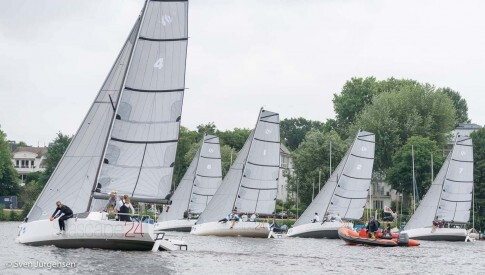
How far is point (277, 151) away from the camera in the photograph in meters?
77.0

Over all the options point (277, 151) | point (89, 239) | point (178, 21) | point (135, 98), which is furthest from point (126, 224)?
point (277, 151)

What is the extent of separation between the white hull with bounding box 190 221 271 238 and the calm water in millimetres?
15226

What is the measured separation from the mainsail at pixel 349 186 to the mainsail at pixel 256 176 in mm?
5046

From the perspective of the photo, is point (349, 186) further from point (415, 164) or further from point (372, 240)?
point (415, 164)

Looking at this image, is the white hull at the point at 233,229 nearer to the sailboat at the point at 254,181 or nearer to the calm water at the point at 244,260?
the sailboat at the point at 254,181

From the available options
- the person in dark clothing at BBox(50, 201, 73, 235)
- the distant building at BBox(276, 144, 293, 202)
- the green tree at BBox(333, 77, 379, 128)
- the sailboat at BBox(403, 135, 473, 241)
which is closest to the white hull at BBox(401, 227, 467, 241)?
the sailboat at BBox(403, 135, 473, 241)

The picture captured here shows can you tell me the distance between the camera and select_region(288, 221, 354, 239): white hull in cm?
7825

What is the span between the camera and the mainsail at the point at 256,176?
7500cm

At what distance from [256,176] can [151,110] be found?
3350 centimetres

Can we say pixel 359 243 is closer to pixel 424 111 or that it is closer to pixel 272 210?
pixel 272 210

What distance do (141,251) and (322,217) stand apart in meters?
39.7

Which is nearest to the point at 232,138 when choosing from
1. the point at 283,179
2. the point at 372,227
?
the point at 283,179

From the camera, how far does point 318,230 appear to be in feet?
257

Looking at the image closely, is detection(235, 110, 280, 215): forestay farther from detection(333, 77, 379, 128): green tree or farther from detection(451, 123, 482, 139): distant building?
detection(451, 123, 482, 139): distant building
